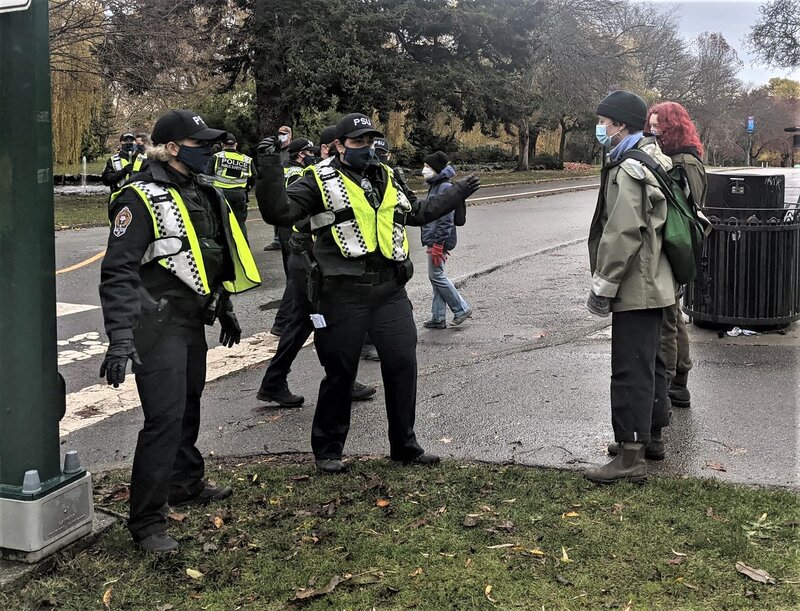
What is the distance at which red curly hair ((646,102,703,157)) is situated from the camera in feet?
18.2

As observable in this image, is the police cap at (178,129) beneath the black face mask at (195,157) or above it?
above

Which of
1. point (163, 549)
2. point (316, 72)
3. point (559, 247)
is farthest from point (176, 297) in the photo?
point (316, 72)

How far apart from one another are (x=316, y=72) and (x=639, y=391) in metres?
25.6

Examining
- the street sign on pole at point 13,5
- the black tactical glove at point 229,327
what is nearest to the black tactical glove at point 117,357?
the black tactical glove at point 229,327

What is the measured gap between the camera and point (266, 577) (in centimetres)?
354

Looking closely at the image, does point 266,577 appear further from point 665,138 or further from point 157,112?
point 157,112

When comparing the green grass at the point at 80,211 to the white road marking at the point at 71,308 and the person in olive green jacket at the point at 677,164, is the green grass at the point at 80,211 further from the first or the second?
the person in olive green jacket at the point at 677,164

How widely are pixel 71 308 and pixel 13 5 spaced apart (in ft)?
23.1

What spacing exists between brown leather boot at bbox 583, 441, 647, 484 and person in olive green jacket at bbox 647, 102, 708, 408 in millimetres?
1008

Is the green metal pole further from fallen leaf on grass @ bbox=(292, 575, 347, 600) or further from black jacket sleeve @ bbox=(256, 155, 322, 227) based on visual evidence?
fallen leaf on grass @ bbox=(292, 575, 347, 600)

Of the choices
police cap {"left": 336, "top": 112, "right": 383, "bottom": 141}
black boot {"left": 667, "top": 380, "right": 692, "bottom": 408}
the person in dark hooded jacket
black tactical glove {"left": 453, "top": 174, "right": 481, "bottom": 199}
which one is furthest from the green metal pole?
the person in dark hooded jacket

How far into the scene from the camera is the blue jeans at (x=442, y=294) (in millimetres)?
8711

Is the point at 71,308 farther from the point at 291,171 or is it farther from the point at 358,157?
the point at 358,157

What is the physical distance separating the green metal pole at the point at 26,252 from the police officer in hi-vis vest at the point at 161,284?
285mm
